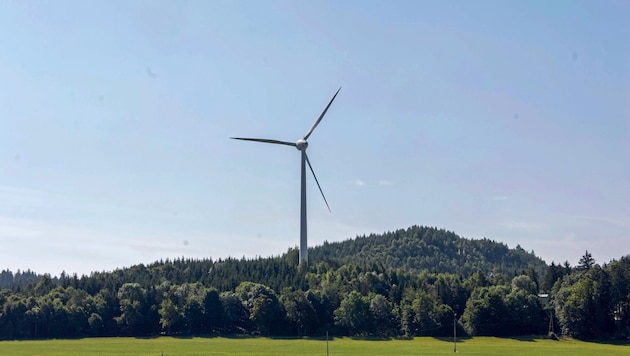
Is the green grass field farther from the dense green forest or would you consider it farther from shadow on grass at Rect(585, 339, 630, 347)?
the dense green forest

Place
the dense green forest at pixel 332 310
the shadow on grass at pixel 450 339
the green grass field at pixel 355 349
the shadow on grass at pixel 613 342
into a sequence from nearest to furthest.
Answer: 1. the green grass field at pixel 355 349
2. the shadow on grass at pixel 613 342
3. the shadow on grass at pixel 450 339
4. the dense green forest at pixel 332 310

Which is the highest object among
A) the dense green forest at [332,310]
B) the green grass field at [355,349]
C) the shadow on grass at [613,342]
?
the dense green forest at [332,310]

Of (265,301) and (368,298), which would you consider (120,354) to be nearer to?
(265,301)

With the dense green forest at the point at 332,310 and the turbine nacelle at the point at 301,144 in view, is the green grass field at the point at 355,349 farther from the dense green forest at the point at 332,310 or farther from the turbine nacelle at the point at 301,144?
the turbine nacelle at the point at 301,144

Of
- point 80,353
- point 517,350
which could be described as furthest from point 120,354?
point 517,350

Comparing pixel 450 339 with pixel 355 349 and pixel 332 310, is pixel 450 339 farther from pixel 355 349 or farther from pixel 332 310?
pixel 355 349

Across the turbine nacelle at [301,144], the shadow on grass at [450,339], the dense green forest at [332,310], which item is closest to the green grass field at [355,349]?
the shadow on grass at [450,339]

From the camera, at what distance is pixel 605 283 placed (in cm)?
15675

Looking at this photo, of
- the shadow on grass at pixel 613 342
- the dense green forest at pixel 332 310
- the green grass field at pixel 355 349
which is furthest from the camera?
the dense green forest at pixel 332 310

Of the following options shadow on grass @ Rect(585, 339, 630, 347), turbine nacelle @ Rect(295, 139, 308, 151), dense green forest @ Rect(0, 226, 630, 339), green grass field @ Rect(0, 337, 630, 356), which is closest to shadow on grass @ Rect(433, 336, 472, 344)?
green grass field @ Rect(0, 337, 630, 356)

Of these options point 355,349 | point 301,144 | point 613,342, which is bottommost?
point 355,349

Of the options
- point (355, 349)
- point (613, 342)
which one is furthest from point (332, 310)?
point (613, 342)

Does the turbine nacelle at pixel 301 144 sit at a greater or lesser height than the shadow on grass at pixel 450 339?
greater

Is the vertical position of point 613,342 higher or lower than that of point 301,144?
lower
